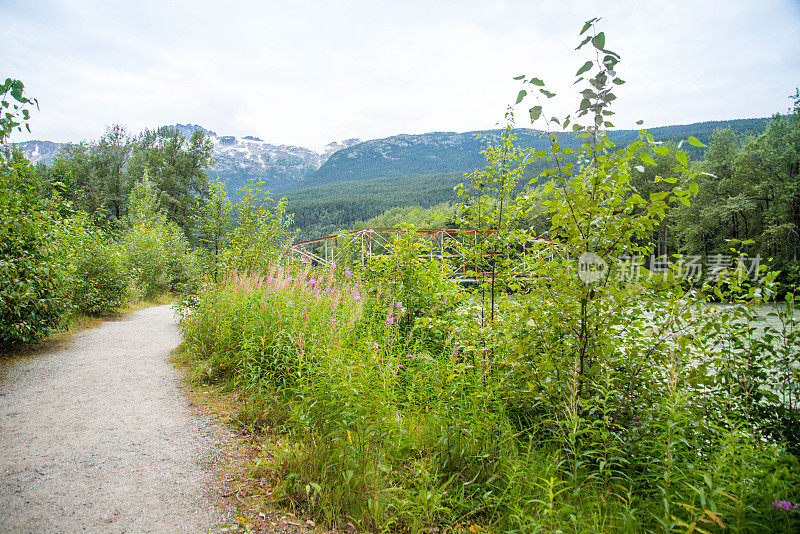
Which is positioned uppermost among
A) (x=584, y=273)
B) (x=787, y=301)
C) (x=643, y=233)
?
(x=643, y=233)

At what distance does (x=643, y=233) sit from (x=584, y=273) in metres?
0.42

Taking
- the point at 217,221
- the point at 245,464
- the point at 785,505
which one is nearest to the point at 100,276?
the point at 217,221

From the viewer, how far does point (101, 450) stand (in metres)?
2.95

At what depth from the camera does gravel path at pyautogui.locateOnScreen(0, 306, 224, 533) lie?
2234mm

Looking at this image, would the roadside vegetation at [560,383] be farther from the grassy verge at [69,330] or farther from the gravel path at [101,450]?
the grassy verge at [69,330]

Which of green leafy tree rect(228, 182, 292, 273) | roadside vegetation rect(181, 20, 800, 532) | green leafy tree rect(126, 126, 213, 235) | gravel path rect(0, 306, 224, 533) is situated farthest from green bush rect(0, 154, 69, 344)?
green leafy tree rect(126, 126, 213, 235)

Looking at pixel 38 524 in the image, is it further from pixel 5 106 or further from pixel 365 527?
pixel 5 106

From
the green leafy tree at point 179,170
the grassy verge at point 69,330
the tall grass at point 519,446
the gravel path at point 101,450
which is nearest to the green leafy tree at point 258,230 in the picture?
the grassy verge at point 69,330

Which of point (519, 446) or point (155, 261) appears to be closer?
point (519, 446)

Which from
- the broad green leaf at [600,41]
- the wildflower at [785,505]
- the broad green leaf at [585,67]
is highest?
the broad green leaf at [600,41]

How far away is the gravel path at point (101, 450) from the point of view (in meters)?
2.23

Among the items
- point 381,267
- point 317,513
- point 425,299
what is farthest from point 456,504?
point 381,267

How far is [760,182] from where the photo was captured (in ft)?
80.6

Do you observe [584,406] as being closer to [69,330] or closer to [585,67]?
[585,67]
